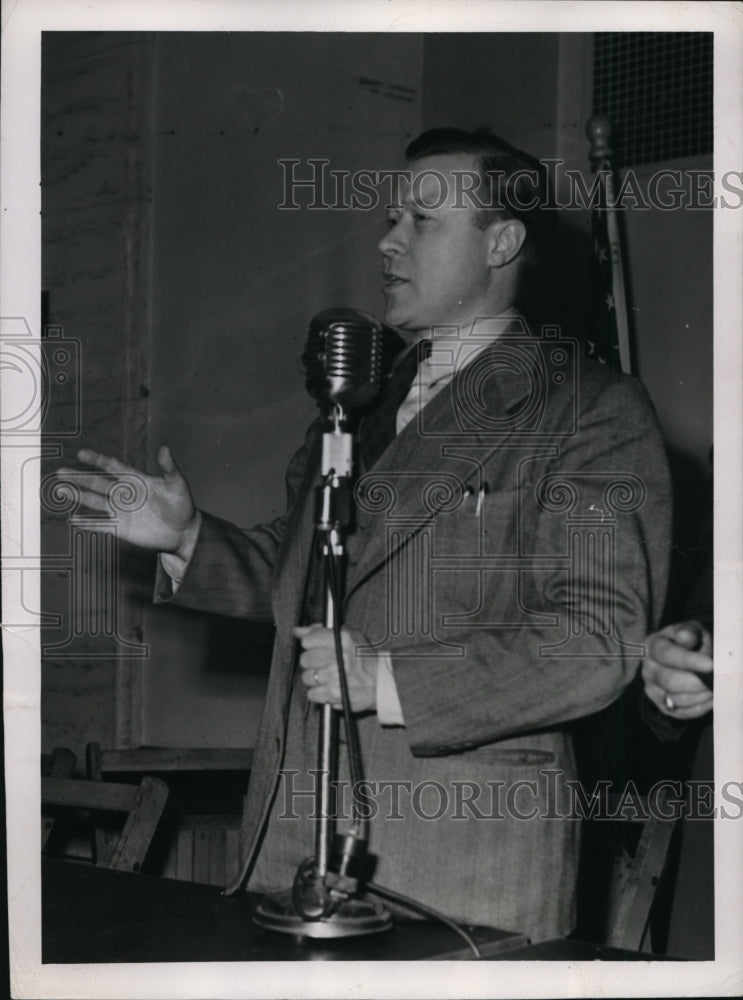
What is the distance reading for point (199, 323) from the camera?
2.57 m

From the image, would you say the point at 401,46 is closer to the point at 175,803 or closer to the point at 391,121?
the point at 391,121

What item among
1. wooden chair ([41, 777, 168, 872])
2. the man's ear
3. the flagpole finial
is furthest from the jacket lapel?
the flagpole finial

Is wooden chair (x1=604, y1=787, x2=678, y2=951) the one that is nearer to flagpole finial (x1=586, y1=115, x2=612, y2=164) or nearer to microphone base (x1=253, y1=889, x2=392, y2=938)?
microphone base (x1=253, y1=889, x2=392, y2=938)

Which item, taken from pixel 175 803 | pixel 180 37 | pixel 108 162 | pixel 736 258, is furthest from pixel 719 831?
pixel 180 37

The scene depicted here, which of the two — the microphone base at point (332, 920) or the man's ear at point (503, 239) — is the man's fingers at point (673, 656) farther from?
the man's ear at point (503, 239)

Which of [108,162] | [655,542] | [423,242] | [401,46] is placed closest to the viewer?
[655,542]

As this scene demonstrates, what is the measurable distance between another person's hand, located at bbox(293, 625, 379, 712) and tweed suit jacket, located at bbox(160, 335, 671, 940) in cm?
4

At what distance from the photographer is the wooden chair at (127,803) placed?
6.82ft

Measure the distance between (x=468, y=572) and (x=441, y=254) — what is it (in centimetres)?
42

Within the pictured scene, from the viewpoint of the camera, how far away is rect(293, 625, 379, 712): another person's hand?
1.34 meters

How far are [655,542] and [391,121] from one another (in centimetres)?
137

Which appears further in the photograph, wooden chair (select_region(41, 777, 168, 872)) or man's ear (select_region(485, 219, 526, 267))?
wooden chair (select_region(41, 777, 168, 872))

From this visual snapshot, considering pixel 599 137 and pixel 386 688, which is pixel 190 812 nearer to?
pixel 386 688

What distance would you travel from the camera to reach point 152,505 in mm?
1664
